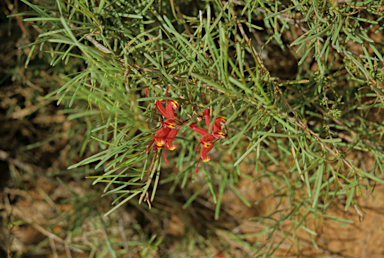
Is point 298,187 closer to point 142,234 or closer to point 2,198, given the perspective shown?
point 142,234

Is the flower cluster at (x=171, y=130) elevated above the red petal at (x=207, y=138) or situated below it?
above

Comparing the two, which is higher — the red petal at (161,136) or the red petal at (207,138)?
the red petal at (161,136)

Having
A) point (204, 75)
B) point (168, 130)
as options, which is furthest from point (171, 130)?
point (204, 75)

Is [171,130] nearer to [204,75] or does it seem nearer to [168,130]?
[168,130]

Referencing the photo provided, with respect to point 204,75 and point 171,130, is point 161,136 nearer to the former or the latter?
point 171,130

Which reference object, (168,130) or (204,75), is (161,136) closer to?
(168,130)

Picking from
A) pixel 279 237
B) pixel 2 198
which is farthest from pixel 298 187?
pixel 2 198

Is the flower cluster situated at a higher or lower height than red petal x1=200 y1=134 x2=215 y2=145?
higher

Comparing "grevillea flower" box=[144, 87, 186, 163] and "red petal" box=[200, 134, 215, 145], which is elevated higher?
"grevillea flower" box=[144, 87, 186, 163]

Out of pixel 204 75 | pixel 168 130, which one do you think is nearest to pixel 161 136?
pixel 168 130

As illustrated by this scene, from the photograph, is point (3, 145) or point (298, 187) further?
point (3, 145)

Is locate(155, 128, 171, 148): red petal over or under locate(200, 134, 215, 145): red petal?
over
